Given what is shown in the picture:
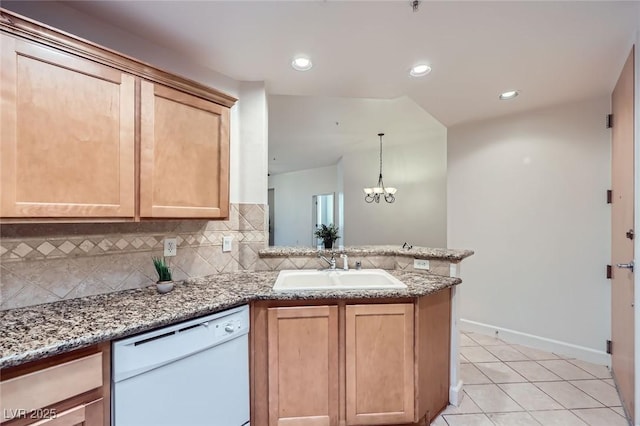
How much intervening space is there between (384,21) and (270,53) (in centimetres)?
74

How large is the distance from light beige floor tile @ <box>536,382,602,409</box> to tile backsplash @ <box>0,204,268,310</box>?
91.7 inches

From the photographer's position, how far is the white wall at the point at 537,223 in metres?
2.61

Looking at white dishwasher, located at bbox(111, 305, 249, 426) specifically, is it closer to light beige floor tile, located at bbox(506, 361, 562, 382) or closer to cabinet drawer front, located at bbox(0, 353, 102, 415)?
cabinet drawer front, located at bbox(0, 353, 102, 415)

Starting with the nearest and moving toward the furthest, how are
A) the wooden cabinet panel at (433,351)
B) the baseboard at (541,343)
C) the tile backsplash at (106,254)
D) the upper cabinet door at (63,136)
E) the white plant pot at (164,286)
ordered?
the upper cabinet door at (63,136)
the tile backsplash at (106,254)
the white plant pot at (164,286)
the wooden cabinet panel at (433,351)
the baseboard at (541,343)

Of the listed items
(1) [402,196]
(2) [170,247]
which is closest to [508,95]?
(2) [170,247]

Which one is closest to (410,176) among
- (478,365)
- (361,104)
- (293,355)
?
(361,104)

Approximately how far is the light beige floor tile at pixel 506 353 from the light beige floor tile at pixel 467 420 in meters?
0.99

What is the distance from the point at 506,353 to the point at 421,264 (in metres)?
1.56

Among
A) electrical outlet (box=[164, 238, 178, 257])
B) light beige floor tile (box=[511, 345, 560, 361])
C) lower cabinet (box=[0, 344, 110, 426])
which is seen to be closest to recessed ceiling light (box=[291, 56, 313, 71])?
electrical outlet (box=[164, 238, 178, 257])

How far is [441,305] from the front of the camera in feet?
6.16

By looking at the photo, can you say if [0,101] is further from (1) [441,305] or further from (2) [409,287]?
(1) [441,305]

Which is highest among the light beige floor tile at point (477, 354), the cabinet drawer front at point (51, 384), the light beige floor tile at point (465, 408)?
the cabinet drawer front at point (51, 384)

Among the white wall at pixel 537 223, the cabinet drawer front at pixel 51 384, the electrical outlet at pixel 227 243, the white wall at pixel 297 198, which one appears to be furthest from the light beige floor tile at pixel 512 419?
the white wall at pixel 297 198

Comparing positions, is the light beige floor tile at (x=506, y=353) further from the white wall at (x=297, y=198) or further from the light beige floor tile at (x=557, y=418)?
the white wall at (x=297, y=198)
